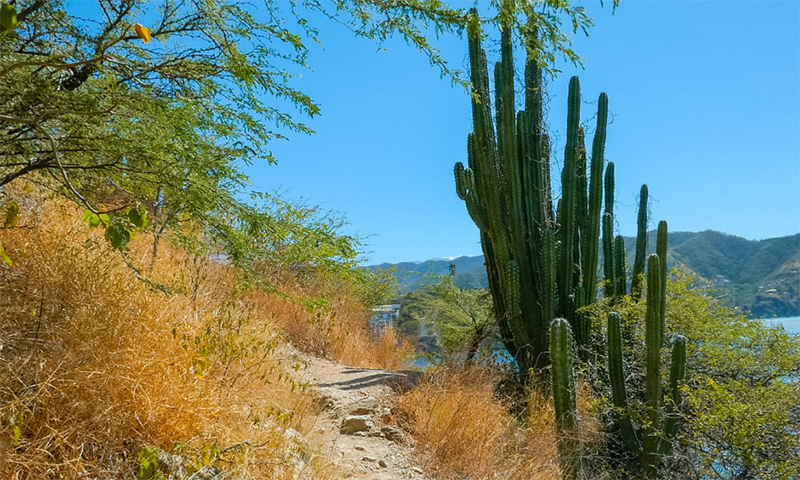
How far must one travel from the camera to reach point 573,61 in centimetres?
235

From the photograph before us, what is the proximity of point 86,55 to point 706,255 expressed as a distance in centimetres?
2461

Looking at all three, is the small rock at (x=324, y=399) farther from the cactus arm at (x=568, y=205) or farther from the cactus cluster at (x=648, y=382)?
the cactus arm at (x=568, y=205)

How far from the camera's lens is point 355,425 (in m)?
3.94

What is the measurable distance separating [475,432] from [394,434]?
0.71 m

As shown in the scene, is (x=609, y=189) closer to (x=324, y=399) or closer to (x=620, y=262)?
(x=620, y=262)

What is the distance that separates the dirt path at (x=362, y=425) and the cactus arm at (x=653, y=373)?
239cm

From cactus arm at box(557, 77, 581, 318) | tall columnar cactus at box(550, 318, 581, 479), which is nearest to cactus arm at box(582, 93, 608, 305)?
cactus arm at box(557, 77, 581, 318)

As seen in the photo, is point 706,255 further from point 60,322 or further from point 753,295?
point 60,322

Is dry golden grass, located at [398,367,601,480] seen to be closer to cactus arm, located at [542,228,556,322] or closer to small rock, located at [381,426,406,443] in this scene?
small rock, located at [381,426,406,443]

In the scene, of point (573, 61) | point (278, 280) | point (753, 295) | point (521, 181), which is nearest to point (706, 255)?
point (753, 295)

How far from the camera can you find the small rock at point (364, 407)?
13.8 feet

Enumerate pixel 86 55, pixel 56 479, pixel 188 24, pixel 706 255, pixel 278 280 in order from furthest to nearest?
pixel 706 255 → pixel 278 280 → pixel 188 24 → pixel 86 55 → pixel 56 479

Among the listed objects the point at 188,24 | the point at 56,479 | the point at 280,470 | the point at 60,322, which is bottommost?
the point at 280,470

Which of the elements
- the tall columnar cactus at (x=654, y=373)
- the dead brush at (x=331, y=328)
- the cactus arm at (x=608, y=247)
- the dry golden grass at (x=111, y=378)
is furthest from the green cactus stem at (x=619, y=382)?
the dead brush at (x=331, y=328)
